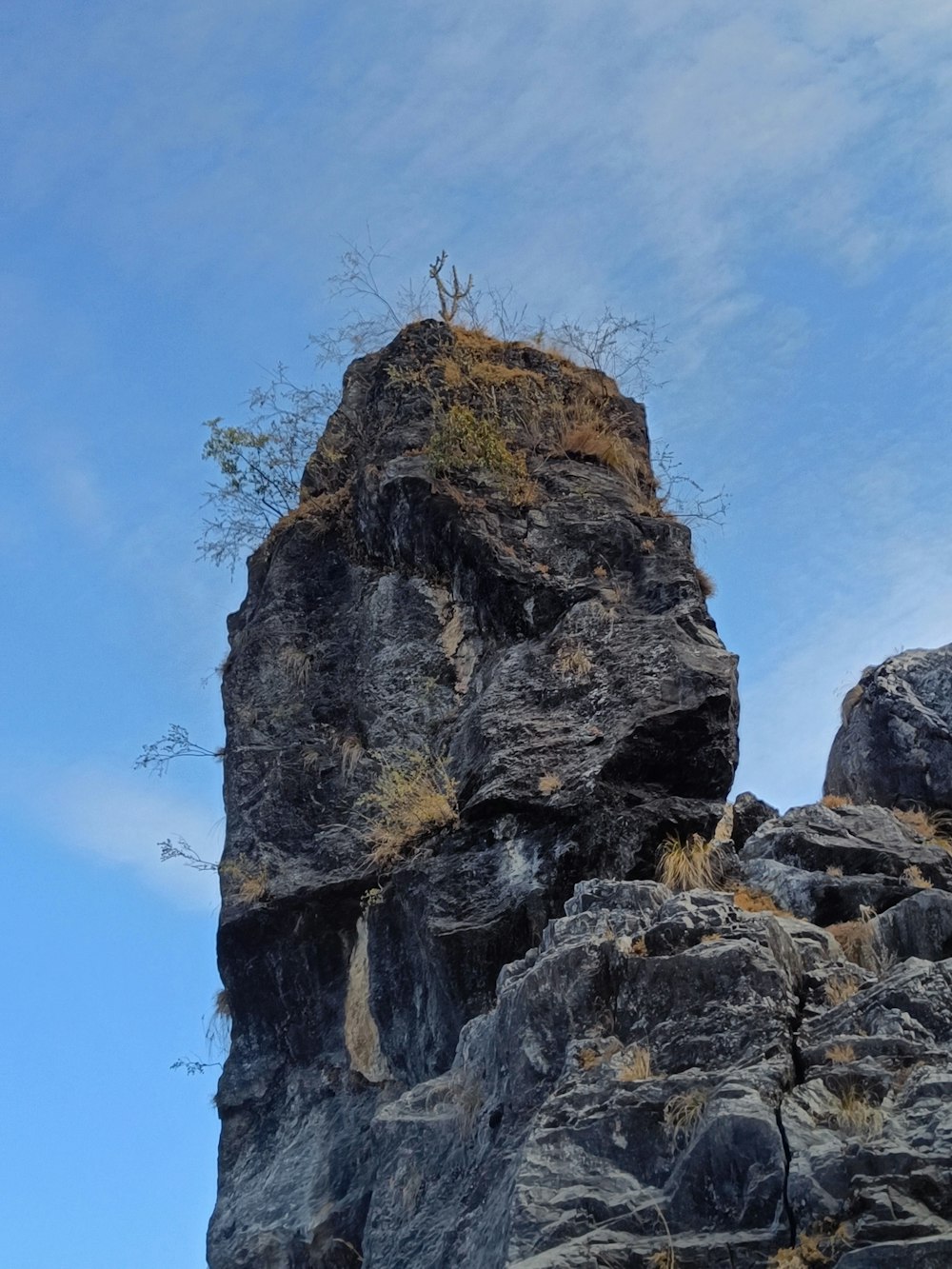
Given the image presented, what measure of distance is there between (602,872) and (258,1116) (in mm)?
3807

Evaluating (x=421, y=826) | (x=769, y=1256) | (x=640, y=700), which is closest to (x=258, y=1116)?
(x=421, y=826)

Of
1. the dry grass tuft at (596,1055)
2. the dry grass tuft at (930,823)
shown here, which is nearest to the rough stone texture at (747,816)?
the dry grass tuft at (930,823)

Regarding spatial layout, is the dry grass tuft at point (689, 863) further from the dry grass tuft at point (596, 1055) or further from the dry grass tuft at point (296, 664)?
the dry grass tuft at point (296, 664)

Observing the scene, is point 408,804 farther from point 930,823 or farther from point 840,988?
point 930,823

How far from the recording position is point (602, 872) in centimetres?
1172

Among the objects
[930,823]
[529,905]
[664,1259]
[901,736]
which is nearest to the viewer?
[664,1259]

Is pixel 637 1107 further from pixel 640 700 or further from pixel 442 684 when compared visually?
pixel 442 684

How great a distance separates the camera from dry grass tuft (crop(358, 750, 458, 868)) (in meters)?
12.6

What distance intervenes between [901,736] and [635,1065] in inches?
422

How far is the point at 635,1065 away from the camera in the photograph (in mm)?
8602

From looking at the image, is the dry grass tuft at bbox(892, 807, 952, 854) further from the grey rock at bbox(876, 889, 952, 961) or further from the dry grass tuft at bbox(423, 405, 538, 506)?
the dry grass tuft at bbox(423, 405, 538, 506)

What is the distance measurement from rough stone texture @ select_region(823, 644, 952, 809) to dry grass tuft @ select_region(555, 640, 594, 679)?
643 cm

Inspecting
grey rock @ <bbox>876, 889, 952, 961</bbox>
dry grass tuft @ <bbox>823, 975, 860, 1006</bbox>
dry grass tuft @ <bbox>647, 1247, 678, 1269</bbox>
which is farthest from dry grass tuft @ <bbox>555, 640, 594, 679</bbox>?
dry grass tuft @ <bbox>647, 1247, 678, 1269</bbox>

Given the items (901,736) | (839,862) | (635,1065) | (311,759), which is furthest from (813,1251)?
(901,736)
